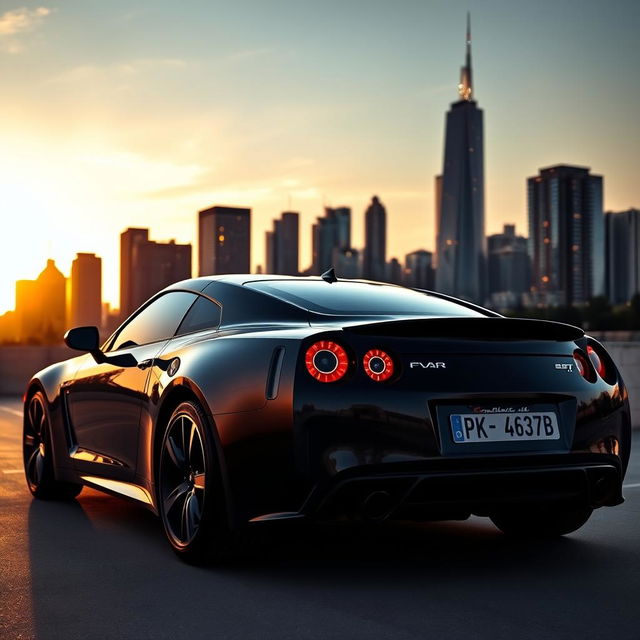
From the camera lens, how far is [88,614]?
3949mm

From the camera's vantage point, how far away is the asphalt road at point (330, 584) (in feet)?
12.3

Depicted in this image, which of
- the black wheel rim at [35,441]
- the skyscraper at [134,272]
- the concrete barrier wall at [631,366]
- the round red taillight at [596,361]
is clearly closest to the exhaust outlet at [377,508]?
the round red taillight at [596,361]

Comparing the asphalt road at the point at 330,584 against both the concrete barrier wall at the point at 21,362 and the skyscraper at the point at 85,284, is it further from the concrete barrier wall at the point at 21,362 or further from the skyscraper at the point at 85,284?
the skyscraper at the point at 85,284

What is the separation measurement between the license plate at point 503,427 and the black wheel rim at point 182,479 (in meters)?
1.16

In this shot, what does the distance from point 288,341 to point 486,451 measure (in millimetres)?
934

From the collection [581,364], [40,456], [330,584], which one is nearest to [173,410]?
[330,584]

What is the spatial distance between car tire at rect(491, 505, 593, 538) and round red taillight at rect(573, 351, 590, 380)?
953mm

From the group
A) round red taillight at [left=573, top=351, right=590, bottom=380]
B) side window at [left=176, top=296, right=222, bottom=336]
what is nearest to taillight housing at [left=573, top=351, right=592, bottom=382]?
round red taillight at [left=573, top=351, right=590, bottom=380]

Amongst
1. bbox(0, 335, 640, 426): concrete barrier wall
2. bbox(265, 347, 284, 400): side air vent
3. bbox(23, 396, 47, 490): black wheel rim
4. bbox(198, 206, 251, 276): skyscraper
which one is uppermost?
bbox(198, 206, 251, 276): skyscraper

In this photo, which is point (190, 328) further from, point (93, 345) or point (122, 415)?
point (93, 345)

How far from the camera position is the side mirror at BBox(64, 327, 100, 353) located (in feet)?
20.7

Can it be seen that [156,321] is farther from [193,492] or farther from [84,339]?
[193,492]

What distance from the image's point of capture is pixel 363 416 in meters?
4.23

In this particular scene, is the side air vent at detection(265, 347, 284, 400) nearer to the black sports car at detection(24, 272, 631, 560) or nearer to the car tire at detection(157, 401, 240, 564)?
the black sports car at detection(24, 272, 631, 560)
